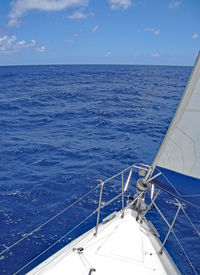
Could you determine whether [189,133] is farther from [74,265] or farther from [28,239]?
[28,239]

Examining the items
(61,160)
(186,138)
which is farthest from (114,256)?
(61,160)

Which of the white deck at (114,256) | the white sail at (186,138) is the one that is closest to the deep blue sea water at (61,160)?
the white deck at (114,256)

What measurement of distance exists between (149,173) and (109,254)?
145 centimetres

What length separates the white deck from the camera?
2891 millimetres

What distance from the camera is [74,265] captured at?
2922 mm

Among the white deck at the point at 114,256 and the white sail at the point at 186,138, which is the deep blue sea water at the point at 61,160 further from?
the white sail at the point at 186,138

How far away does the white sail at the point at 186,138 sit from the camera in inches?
125

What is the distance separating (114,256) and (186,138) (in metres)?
2.10

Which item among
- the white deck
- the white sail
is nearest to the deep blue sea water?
the white deck

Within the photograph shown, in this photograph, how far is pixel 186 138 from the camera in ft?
11.2

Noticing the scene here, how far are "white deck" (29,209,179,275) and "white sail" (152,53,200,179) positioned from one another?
1262 millimetres

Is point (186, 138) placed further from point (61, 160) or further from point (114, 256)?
point (61, 160)

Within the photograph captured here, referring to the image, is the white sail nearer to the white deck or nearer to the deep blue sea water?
the white deck

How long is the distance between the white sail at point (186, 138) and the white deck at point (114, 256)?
1.26 metres
